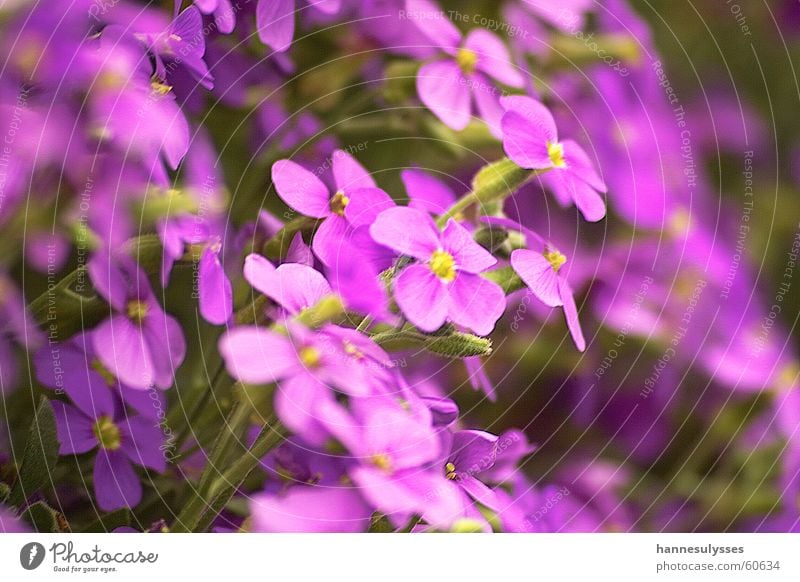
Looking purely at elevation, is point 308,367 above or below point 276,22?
below

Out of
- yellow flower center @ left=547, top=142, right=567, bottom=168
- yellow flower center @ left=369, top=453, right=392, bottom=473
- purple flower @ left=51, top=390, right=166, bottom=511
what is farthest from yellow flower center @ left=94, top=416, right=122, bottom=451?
yellow flower center @ left=547, top=142, right=567, bottom=168

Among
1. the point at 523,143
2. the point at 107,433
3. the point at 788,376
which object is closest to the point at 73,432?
the point at 107,433

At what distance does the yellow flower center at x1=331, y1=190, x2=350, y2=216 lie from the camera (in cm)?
35

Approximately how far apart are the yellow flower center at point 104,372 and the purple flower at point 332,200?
95mm

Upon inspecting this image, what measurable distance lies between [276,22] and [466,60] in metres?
0.09

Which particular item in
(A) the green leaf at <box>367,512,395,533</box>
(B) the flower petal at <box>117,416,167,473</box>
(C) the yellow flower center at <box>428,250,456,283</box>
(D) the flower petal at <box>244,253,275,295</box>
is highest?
(D) the flower petal at <box>244,253,275,295</box>

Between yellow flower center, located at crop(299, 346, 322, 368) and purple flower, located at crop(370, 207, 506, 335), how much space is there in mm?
37

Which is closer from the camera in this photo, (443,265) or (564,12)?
(443,265)

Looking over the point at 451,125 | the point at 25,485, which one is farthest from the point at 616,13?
the point at 25,485

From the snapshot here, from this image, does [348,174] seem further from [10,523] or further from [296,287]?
[10,523]

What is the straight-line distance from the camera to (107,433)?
0.34 m

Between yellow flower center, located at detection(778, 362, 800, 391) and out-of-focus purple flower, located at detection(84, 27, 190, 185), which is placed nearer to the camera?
out-of-focus purple flower, located at detection(84, 27, 190, 185)

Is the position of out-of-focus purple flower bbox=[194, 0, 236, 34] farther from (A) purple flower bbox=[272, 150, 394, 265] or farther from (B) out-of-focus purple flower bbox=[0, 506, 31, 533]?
(B) out-of-focus purple flower bbox=[0, 506, 31, 533]

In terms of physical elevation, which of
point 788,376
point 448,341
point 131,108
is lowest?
point 788,376
